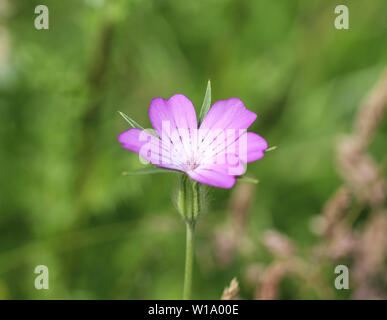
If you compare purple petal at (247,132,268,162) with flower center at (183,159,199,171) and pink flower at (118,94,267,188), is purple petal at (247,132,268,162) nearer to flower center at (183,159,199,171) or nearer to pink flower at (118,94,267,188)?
pink flower at (118,94,267,188)

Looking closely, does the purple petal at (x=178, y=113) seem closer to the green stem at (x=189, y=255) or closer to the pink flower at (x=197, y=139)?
the pink flower at (x=197, y=139)

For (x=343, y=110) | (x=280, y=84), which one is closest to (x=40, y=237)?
(x=280, y=84)

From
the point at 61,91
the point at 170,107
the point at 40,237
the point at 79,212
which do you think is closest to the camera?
the point at 170,107

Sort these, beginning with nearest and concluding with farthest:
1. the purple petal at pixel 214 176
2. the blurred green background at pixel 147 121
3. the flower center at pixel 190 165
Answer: the purple petal at pixel 214 176, the flower center at pixel 190 165, the blurred green background at pixel 147 121

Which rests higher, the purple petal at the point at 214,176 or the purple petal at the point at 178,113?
the purple petal at the point at 178,113

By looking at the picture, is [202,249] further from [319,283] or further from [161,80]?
[161,80]

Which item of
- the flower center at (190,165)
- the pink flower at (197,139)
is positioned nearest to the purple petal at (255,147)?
the pink flower at (197,139)
